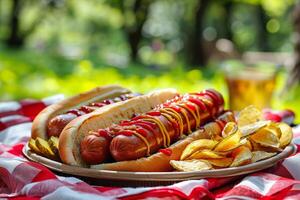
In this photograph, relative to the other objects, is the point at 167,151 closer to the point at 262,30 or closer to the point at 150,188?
the point at 150,188

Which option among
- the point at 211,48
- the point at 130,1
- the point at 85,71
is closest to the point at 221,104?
the point at 85,71

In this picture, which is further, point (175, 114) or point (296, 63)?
point (296, 63)

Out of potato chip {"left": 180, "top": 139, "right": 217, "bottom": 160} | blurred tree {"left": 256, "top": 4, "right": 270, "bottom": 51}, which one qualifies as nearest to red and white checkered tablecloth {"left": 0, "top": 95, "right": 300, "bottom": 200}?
potato chip {"left": 180, "top": 139, "right": 217, "bottom": 160}

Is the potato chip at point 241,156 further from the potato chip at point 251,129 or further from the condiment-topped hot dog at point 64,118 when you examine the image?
the condiment-topped hot dog at point 64,118

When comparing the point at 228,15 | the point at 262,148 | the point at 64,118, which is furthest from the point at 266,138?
the point at 228,15

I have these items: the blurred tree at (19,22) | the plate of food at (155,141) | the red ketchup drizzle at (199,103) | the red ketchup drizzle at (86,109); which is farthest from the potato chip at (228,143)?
the blurred tree at (19,22)

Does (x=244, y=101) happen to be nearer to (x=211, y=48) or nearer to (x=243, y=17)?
(x=211, y=48)

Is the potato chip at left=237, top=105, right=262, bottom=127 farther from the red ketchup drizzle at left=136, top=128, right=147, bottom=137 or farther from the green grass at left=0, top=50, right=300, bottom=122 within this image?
the green grass at left=0, top=50, right=300, bottom=122
